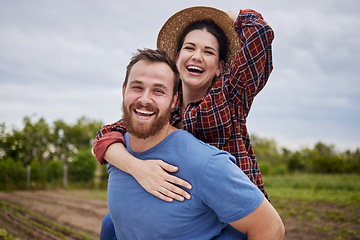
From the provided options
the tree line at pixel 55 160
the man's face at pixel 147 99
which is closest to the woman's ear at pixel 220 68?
the man's face at pixel 147 99

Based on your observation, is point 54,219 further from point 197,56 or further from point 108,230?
point 197,56

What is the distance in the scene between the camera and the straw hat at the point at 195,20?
2.34 metres

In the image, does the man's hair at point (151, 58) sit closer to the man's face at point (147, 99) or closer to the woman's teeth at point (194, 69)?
the man's face at point (147, 99)

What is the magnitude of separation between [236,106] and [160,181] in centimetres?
80

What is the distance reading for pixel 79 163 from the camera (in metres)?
21.9

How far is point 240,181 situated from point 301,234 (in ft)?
21.5

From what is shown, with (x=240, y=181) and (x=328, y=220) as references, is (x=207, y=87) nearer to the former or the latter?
(x=240, y=181)

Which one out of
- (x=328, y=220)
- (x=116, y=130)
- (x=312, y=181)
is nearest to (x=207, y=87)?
(x=116, y=130)

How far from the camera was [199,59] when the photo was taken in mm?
2176

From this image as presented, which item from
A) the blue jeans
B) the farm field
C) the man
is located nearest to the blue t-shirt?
the man

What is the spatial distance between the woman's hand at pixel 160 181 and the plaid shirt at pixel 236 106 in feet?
1.28

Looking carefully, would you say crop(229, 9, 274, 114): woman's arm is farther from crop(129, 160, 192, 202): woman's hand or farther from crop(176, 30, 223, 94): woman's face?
crop(129, 160, 192, 202): woman's hand

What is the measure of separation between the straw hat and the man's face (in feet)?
2.45

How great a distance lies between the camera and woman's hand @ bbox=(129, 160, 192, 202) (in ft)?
5.27
